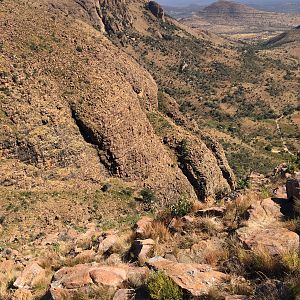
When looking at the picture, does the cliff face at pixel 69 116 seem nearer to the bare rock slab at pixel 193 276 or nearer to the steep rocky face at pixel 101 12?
the bare rock slab at pixel 193 276

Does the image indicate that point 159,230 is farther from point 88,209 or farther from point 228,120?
point 228,120

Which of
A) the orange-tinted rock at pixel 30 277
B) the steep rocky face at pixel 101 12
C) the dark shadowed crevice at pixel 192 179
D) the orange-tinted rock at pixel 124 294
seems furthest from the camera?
the steep rocky face at pixel 101 12

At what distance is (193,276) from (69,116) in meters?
25.3

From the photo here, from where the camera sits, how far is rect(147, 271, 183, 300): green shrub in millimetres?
7922

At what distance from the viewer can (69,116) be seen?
106 ft

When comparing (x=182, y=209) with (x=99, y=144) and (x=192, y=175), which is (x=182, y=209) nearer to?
(x=99, y=144)

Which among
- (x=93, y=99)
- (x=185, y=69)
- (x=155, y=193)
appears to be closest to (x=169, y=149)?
(x=155, y=193)

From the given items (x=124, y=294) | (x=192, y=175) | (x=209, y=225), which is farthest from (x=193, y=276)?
(x=192, y=175)

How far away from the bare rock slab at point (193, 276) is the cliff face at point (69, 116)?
20.6 meters

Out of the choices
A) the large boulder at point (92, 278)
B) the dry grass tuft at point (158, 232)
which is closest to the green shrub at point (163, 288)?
the large boulder at point (92, 278)

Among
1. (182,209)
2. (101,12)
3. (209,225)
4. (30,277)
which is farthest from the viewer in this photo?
(101,12)

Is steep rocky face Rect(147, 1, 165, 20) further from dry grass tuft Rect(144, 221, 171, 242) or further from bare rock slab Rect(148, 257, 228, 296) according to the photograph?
bare rock slab Rect(148, 257, 228, 296)

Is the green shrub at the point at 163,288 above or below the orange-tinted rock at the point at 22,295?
above

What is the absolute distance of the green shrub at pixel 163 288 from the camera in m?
7.92
